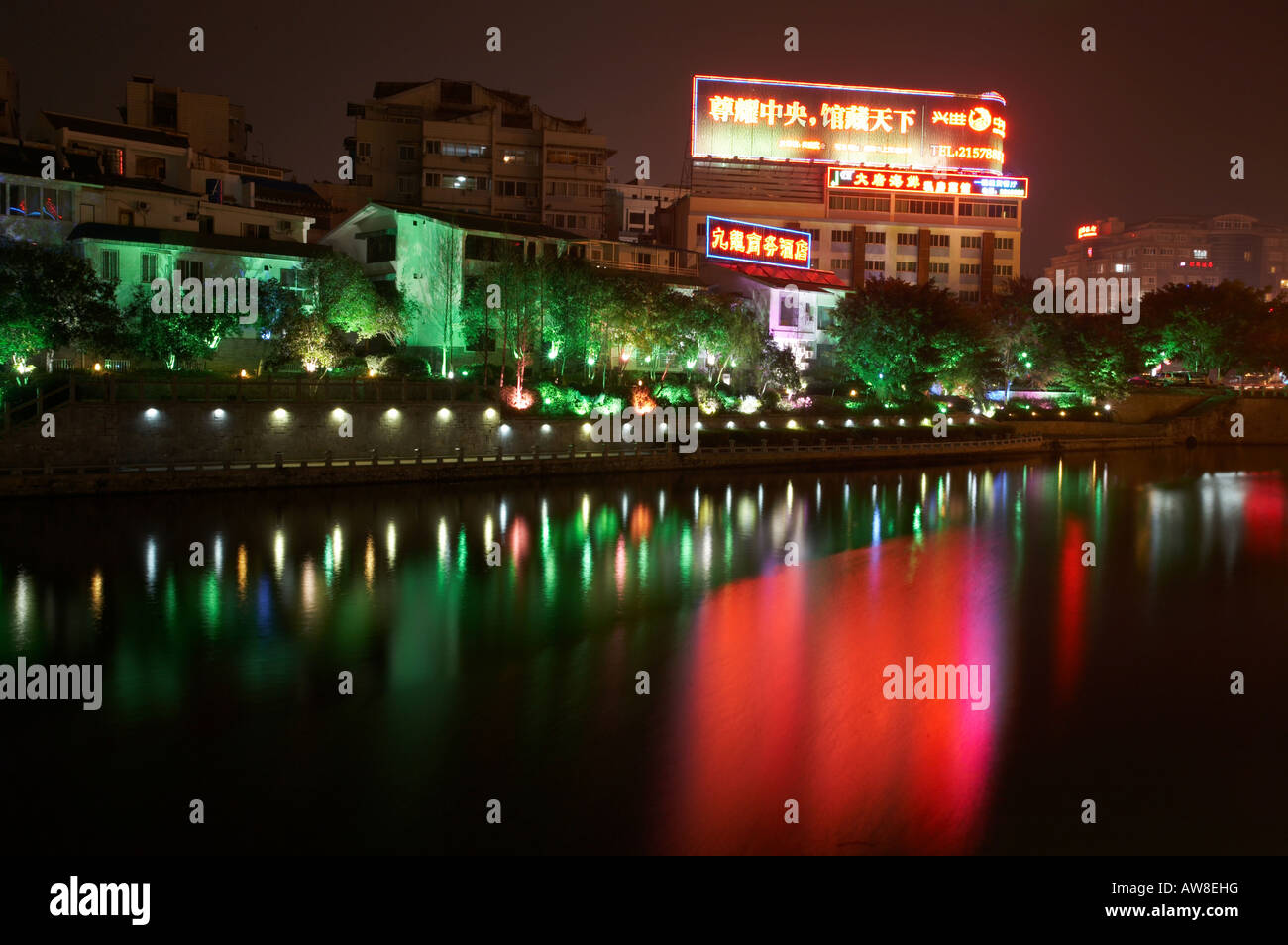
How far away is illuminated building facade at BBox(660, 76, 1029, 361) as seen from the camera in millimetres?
67938

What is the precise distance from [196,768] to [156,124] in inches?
2125

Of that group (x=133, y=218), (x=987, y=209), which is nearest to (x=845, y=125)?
(x=987, y=209)

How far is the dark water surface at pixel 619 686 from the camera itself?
930 cm

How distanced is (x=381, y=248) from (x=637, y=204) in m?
36.5

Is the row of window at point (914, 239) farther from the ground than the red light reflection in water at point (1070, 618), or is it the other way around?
the row of window at point (914, 239)

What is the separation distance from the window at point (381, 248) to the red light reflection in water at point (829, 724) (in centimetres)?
2668

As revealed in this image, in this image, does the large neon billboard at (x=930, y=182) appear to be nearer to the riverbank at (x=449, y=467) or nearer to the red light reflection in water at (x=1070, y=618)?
the riverbank at (x=449, y=467)

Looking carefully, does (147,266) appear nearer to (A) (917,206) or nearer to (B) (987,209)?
(A) (917,206)

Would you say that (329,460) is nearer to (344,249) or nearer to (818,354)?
(344,249)

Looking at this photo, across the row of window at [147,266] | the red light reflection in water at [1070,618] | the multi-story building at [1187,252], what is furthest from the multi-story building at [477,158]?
the multi-story building at [1187,252]

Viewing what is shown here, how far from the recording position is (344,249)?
43938 mm

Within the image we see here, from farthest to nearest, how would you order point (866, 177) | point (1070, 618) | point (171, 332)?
1. point (866, 177)
2. point (171, 332)
3. point (1070, 618)

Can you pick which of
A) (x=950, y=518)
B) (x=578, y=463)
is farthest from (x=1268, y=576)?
(x=578, y=463)

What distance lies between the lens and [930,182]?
70625mm
